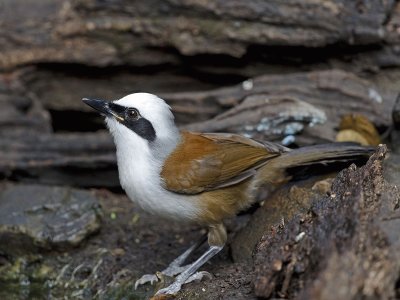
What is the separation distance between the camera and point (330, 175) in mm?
6316

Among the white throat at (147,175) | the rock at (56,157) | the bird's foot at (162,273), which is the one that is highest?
the white throat at (147,175)

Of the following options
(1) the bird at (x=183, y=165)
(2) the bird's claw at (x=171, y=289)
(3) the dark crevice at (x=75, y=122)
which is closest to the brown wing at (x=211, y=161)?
(1) the bird at (x=183, y=165)

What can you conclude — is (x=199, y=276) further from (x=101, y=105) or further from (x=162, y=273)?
(x=101, y=105)

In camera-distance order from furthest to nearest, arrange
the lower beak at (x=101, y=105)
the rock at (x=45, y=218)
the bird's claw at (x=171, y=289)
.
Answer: the rock at (x=45, y=218) → the lower beak at (x=101, y=105) → the bird's claw at (x=171, y=289)

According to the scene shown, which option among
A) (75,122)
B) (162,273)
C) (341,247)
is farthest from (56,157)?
(341,247)

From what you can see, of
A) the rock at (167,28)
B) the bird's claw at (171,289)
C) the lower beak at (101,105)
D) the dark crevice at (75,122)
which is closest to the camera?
the bird's claw at (171,289)

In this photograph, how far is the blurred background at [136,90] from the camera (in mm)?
6672

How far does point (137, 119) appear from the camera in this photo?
5859 mm

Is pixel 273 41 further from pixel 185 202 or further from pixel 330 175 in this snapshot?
pixel 185 202

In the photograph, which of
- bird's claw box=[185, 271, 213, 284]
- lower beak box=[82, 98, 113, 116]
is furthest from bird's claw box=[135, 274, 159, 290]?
lower beak box=[82, 98, 113, 116]

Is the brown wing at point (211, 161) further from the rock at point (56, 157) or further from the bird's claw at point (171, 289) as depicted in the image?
the rock at point (56, 157)

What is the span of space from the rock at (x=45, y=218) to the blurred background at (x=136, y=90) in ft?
0.04

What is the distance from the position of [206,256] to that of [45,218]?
5.68 ft

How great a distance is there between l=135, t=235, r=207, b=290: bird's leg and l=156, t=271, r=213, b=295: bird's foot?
0.89 feet
